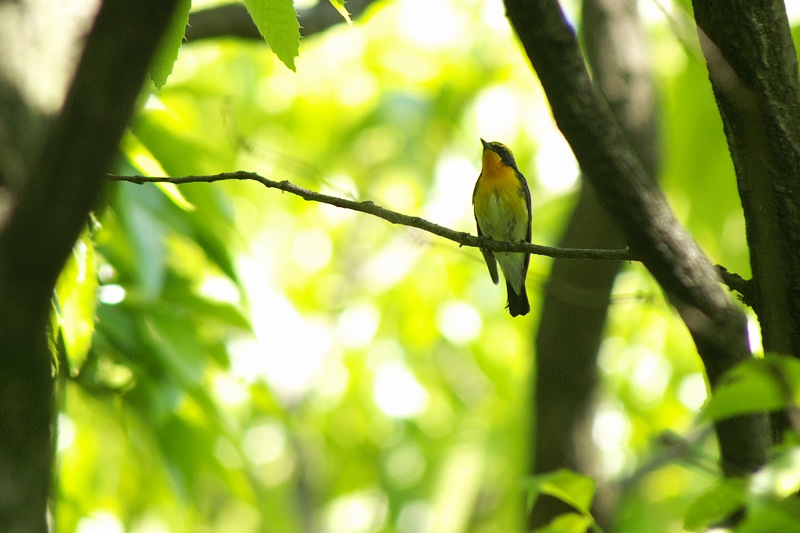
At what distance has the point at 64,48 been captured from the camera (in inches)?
127

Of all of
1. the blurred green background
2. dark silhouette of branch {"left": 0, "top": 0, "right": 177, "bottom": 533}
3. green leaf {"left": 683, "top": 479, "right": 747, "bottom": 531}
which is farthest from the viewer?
the blurred green background

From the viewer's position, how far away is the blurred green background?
4402mm

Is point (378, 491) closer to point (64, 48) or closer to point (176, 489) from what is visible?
point (176, 489)

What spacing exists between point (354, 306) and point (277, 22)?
691 centimetres

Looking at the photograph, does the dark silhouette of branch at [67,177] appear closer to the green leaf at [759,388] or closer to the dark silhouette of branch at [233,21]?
the green leaf at [759,388]

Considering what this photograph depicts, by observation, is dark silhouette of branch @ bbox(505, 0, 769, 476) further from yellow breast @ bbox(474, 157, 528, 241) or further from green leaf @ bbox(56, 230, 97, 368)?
yellow breast @ bbox(474, 157, 528, 241)

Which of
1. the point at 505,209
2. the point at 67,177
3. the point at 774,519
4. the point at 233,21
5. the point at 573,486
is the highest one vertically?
the point at 233,21

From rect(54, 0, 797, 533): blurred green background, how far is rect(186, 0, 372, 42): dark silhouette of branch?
0.23 m

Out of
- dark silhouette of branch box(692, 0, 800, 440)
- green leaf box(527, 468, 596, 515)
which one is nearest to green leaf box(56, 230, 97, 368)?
green leaf box(527, 468, 596, 515)

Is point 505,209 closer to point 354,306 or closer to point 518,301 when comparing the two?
point 518,301

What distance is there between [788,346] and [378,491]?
341 inches

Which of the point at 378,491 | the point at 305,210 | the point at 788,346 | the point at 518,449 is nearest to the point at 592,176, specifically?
the point at 788,346

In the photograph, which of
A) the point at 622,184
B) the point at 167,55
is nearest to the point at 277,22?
the point at 167,55

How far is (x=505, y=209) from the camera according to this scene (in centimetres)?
668
